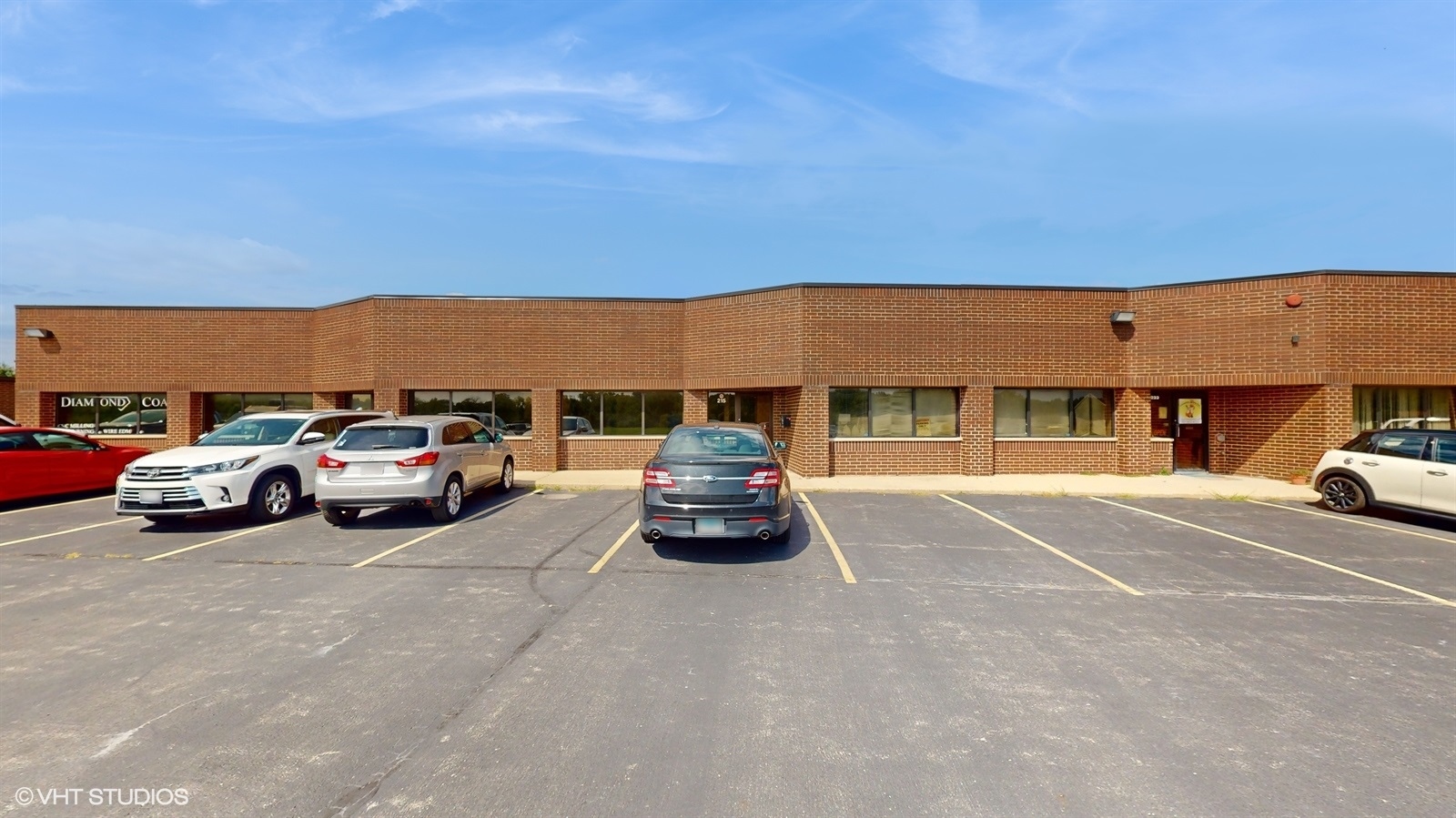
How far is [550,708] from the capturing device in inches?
154

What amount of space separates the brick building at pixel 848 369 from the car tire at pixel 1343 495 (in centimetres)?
371

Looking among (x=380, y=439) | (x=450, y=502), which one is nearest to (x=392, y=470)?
(x=380, y=439)

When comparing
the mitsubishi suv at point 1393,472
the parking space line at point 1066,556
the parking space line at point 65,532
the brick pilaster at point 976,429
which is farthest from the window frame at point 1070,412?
the parking space line at point 65,532

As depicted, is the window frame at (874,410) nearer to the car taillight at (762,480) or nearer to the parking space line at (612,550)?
the parking space line at (612,550)

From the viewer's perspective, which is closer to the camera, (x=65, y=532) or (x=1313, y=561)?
(x=1313, y=561)

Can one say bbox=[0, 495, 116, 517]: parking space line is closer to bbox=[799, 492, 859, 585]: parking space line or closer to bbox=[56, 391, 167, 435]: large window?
bbox=[56, 391, 167, 435]: large window

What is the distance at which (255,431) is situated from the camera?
422 inches

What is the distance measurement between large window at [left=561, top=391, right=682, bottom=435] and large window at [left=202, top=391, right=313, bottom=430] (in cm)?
807

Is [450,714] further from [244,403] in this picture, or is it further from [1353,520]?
[244,403]

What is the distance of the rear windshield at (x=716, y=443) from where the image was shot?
26.5 feet

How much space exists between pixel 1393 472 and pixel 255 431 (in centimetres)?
1818

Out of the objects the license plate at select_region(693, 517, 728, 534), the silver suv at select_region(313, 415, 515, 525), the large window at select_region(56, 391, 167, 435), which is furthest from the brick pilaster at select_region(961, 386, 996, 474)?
the large window at select_region(56, 391, 167, 435)

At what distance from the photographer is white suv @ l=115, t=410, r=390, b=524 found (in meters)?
9.09

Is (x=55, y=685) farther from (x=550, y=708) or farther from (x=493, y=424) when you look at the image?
(x=493, y=424)
